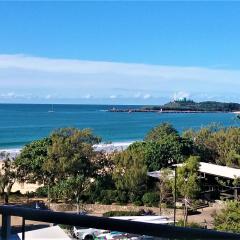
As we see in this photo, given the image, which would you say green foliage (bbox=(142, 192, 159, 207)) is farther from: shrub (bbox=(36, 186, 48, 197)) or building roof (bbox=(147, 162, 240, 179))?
shrub (bbox=(36, 186, 48, 197))

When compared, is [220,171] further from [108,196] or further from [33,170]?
[33,170]

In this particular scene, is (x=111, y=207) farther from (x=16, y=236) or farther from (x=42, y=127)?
(x=42, y=127)

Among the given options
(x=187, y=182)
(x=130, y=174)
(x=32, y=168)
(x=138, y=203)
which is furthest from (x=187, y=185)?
(x=32, y=168)

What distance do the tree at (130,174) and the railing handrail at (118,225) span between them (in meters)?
25.4

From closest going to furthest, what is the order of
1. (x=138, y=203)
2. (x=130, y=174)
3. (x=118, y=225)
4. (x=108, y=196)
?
1. (x=118, y=225)
2. (x=138, y=203)
3. (x=108, y=196)
4. (x=130, y=174)

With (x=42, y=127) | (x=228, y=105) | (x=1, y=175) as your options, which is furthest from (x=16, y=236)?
(x=228, y=105)

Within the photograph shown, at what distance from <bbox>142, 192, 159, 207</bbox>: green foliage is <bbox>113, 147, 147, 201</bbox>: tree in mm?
717

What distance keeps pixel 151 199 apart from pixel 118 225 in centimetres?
2488

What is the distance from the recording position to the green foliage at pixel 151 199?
26.1m

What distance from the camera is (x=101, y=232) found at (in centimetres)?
192

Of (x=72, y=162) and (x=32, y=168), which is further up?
(x=72, y=162)

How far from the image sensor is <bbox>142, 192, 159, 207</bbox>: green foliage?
26125mm

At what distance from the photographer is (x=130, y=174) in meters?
28.2

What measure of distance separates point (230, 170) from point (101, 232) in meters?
30.3
